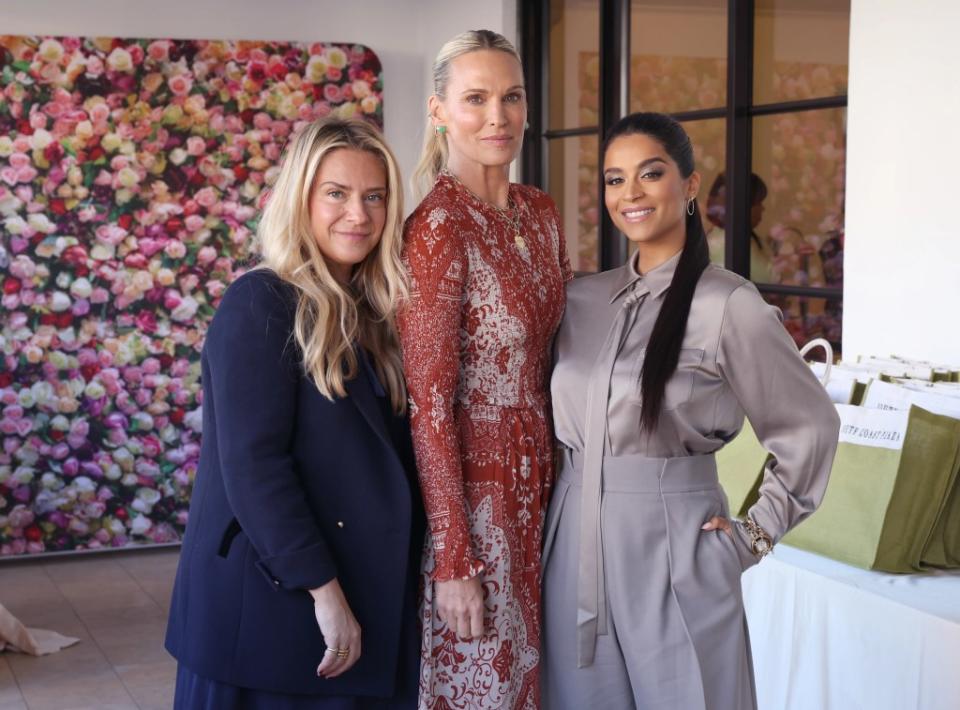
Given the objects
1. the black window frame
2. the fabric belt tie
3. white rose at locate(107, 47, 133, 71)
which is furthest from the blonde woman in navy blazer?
white rose at locate(107, 47, 133, 71)

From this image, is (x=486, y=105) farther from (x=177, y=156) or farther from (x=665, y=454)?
(x=177, y=156)

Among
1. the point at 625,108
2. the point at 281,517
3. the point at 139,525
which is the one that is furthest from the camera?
the point at 139,525

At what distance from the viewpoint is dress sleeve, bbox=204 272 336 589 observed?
182cm

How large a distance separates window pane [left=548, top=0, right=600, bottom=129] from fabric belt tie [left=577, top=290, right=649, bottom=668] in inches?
127

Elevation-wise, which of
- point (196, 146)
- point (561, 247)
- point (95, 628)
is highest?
point (196, 146)

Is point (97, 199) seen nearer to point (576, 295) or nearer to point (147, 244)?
point (147, 244)

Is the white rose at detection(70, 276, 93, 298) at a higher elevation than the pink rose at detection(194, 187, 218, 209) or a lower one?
lower

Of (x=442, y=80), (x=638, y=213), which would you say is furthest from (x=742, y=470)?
(x=442, y=80)

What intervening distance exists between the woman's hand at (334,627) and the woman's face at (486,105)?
0.77 meters

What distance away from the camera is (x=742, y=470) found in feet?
9.81

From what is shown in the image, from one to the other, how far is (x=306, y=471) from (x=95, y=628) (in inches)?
120

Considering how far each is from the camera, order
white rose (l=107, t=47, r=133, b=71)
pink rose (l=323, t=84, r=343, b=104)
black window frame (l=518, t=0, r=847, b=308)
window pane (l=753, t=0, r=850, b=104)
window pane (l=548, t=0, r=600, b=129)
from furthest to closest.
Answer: pink rose (l=323, t=84, r=343, b=104) < white rose (l=107, t=47, r=133, b=71) < window pane (l=548, t=0, r=600, b=129) < black window frame (l=518, t=0, r=847, b=308) < window pane (l=753, t=0, r=850, b=104)

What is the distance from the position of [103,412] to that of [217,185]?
46.0 inches

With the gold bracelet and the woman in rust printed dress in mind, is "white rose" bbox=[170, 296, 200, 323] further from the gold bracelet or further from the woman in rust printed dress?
the gold bracelet
